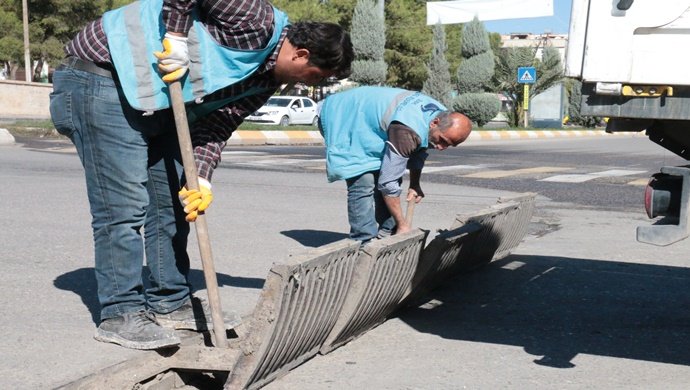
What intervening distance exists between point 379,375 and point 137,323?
107 cm

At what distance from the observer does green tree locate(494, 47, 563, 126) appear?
44250 millimetres

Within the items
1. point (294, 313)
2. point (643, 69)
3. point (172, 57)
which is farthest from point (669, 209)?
point (172, 57)

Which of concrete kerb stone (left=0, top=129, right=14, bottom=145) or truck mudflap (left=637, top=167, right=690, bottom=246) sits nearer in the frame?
truck mudflap (left=637, top=167, right=690, bottom=246)

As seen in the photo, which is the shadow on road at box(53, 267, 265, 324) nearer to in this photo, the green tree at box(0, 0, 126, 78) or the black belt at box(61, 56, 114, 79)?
the black belt at box(61, 56, 114, 79)

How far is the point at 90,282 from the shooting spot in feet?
19.8

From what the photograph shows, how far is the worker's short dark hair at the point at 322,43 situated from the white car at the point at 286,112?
30.8 metres

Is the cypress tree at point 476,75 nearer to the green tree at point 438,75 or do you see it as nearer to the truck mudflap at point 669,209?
the green tree at point 438,75

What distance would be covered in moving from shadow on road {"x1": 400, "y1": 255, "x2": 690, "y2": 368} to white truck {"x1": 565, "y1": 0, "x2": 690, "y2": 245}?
122 centimetres

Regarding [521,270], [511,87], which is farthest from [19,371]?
[511,87]

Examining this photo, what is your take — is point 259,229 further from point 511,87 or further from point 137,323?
point 511,87

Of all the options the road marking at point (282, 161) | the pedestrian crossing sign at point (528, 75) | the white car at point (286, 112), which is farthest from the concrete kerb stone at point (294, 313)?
the pedestrian crossing sign at point (528, 75)

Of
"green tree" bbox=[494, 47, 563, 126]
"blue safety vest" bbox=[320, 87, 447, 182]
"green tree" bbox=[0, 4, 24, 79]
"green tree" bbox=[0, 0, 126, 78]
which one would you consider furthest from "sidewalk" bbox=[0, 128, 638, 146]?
"green tree" bbox=[0, 4, 24, 79]

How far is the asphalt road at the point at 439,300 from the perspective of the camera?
14.8 feet

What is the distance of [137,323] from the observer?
14.2 ft
